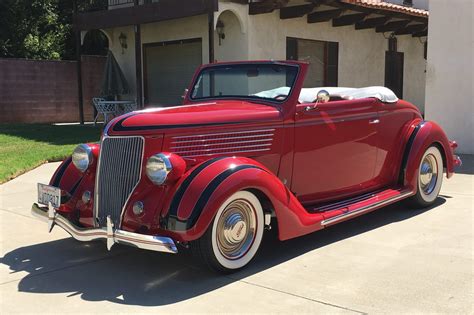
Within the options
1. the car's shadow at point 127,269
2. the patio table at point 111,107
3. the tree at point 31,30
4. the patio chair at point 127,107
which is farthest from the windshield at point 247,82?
the tree at point 31,30

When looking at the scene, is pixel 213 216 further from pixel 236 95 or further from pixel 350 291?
pixel 236 95

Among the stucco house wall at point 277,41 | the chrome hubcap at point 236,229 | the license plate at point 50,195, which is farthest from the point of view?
the stucco house wall at point 277,41

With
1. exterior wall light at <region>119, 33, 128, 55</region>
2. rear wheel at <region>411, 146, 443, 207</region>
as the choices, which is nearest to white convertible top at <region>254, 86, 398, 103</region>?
Answer: rear wheel at <region>411, 146, 443, 207</region>

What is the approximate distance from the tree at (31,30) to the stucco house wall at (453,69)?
15.0 m

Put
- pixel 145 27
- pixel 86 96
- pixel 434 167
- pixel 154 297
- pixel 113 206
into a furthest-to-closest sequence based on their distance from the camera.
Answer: pixel 86 96 < pixel 145 27 < pixel 434 167 < pixel 113 206 < pixel 154 297

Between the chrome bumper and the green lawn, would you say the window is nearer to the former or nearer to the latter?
the green lawn

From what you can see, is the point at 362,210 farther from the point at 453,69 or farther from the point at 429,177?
the point at 453,69

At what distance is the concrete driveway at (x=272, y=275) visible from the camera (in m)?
3.30

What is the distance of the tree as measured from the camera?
1906 centimetres

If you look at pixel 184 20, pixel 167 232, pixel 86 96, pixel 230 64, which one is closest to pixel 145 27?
pixel 184 20

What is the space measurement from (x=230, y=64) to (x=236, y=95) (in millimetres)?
492

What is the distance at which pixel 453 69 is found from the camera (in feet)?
31.5

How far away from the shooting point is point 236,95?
4.91m

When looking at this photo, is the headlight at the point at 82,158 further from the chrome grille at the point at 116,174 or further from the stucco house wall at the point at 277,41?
the stucco house wall at the point at 277,41
